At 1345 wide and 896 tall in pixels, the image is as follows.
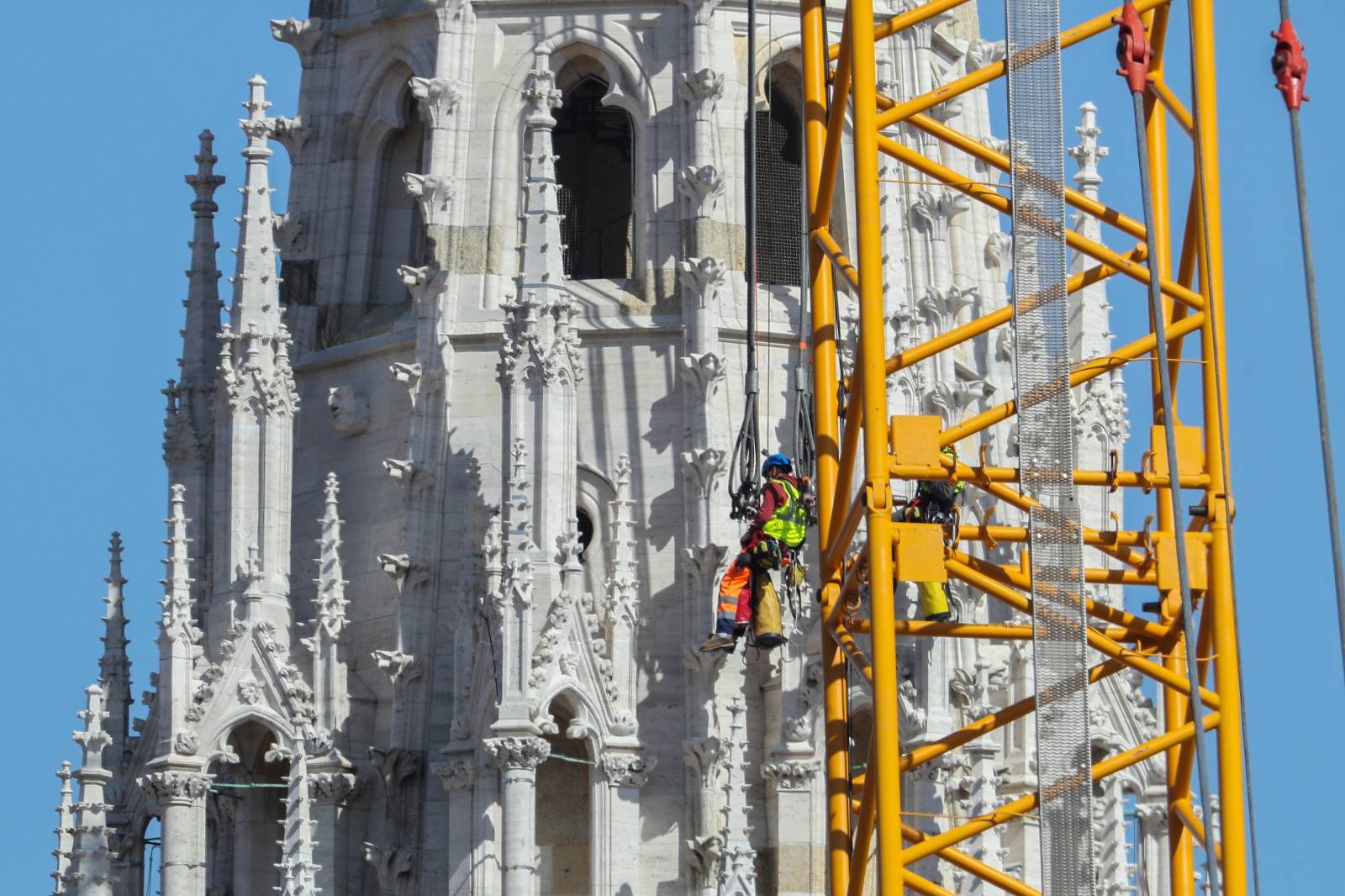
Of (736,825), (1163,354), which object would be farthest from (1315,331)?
(736,825)

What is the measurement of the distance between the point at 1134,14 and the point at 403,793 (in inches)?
923

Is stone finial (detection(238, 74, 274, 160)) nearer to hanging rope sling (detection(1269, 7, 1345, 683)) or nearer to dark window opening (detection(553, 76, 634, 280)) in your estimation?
dark window opening (detection(553, 76, 634, 280))

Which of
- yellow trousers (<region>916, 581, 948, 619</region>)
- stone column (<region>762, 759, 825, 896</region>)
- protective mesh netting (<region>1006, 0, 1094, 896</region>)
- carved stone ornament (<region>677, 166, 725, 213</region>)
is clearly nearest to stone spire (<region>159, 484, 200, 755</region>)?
stone column (<region>762, 759, 825, 896</region>)

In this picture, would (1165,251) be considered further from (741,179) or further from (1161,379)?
(741,179)

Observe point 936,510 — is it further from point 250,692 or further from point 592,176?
point 592,176

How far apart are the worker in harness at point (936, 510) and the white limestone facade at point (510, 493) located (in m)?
5.42

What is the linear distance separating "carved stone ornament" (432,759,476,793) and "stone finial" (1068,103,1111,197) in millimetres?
16349

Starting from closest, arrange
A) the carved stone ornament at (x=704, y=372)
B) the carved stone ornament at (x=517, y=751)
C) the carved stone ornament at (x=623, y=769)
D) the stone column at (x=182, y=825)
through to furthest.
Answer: the carved stone ornament at (x=517, y=751), the carved stone ornament at (x=623, y=769), the stone column at (x=182, y=825), the carved stone ornament at (x=704, y=372)

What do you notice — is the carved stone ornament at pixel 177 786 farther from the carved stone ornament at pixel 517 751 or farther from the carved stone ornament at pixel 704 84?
the carved stone ornament at pixel 704 84

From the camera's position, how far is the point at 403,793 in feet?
273

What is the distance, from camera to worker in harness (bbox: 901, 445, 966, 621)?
67125 mm

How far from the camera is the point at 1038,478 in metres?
64.4

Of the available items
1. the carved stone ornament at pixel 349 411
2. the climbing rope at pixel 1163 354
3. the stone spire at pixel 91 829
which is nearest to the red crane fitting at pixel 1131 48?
the climbing rope at pixel 1163 354

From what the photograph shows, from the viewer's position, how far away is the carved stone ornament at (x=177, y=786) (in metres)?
81.4
